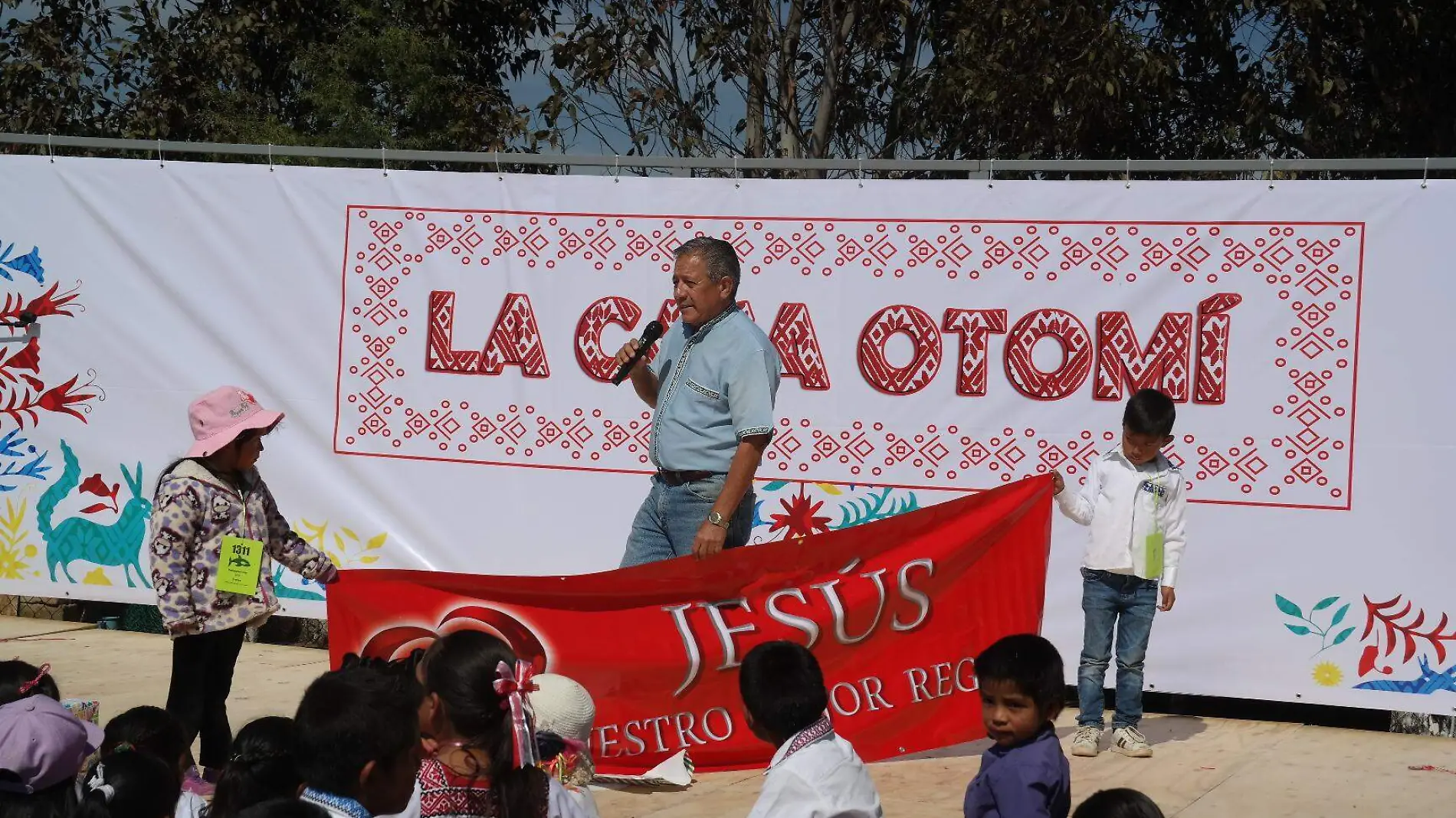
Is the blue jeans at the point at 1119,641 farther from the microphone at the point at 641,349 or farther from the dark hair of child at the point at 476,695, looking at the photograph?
the dark hair of child at the point at 476,695

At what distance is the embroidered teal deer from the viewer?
749 cm

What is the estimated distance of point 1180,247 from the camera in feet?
20.8

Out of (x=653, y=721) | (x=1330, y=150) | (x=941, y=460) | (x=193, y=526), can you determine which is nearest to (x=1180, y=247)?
(x=941, y=460)

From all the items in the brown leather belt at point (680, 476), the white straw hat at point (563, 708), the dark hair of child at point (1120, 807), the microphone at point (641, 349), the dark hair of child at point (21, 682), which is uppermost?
the microphone at point (641, 349)

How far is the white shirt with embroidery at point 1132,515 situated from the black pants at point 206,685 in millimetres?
2832

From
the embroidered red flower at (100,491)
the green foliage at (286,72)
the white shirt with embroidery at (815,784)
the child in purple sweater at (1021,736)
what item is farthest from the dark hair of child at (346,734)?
the green foliage at (286,72)

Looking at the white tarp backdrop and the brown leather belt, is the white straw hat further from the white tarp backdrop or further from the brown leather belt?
the white tarp backdrop

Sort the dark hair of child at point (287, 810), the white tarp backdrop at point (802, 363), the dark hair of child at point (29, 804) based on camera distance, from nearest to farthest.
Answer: the dark hair of child at point (287, 810) < the dark hair of child at point (29, 804) < the white tarp backdrop at point (802, 363)

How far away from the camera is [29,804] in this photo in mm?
Result: 3203

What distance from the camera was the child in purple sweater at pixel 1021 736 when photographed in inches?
134

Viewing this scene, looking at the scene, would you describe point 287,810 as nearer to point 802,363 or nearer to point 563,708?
point 563,708

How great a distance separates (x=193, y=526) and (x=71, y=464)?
10.6 feet

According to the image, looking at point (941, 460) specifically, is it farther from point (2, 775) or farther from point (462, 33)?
point (462, 33)

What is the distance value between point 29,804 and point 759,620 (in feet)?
8.53
